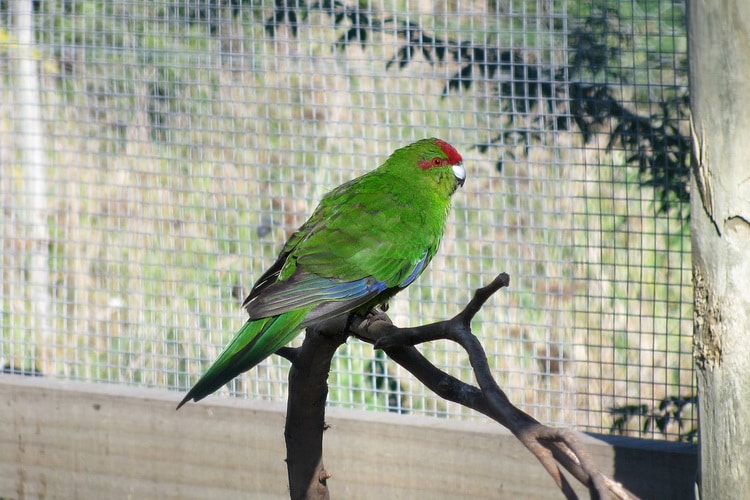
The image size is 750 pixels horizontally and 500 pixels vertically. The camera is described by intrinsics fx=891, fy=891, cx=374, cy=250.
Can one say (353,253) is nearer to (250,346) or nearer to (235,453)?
(250,346)

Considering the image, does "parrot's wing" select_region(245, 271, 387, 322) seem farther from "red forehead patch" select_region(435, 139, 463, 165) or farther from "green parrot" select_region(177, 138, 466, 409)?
"red forehead patch" select_region(435, 139, 463, 165)

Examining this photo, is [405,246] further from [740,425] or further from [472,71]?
[740,425]

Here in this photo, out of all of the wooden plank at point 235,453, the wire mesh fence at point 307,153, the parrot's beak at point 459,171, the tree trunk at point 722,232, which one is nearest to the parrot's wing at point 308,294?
the wooden plank at point 235,453

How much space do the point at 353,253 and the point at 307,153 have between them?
0.87 m

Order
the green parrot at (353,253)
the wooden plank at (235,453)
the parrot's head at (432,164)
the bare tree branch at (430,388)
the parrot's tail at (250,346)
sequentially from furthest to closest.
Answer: the parrot's head at (432,164), the wooden plank at (235,453), the green parrot at (353,253), the parrot's tail at (250,346), the bare tree branch at (430,388)

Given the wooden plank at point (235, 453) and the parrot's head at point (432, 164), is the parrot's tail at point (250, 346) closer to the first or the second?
the wooden plank at point (235, 453)

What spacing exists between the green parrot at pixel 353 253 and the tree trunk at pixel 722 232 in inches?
28.9

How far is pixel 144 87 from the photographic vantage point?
2697 millimetres

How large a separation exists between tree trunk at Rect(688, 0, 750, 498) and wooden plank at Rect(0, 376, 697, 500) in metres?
0.62

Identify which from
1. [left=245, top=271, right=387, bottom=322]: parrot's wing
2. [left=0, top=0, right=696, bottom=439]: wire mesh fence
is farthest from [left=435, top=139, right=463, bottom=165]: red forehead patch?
[left=245, top=271, right=387, bottom=322]: parrot's wing

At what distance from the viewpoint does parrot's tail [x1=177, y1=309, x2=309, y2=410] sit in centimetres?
142

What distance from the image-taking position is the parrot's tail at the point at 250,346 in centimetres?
142

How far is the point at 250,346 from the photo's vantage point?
1.60m

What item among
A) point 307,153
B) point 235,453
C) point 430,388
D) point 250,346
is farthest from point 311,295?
point 307,153
